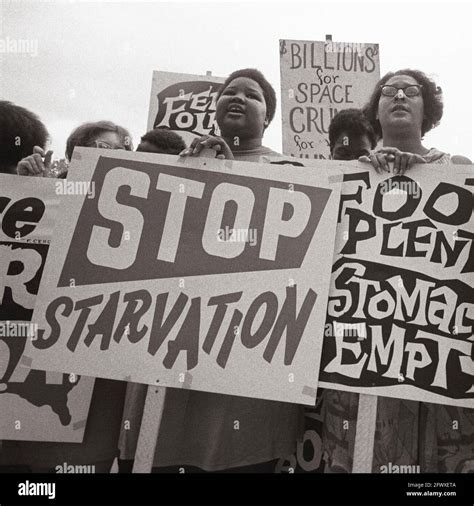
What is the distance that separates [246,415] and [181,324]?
1.50ft

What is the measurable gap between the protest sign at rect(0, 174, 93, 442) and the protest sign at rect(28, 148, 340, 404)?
7.6 inches

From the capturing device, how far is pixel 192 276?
2.25 meters

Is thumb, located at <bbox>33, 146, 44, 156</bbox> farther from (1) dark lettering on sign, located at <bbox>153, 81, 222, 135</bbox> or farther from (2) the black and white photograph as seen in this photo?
(1) dark lettering on sign, located at <bbox>153, 81, 222, 135</bbox>

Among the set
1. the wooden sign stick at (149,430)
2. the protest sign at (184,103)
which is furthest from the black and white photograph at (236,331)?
the protest sign at (184,103)

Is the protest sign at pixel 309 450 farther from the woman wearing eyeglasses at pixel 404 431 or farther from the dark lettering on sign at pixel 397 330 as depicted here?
the dark lettering on sign at pixel 397 330

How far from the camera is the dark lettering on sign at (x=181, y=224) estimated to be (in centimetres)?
225

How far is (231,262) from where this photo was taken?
226 centimetres

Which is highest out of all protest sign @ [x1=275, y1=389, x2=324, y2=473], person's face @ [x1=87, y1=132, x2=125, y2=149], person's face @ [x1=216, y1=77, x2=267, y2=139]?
person's face @ [x1=216, y1=77, x2=267, y2=139]

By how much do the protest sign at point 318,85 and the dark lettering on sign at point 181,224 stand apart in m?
2.01

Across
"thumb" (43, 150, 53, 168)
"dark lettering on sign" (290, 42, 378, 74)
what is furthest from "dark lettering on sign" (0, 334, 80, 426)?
"dark lettering on sign" (290, 42, 378, 74)

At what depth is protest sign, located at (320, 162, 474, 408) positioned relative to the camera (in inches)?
84.5

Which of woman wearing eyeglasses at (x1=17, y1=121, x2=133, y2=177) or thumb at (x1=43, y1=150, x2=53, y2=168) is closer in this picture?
thumb at (x1=43, y1=150, x2=53, y2=168)

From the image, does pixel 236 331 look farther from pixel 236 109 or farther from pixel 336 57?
pixel 336 57

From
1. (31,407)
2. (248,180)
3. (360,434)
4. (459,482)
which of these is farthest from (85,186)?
(459,482)
